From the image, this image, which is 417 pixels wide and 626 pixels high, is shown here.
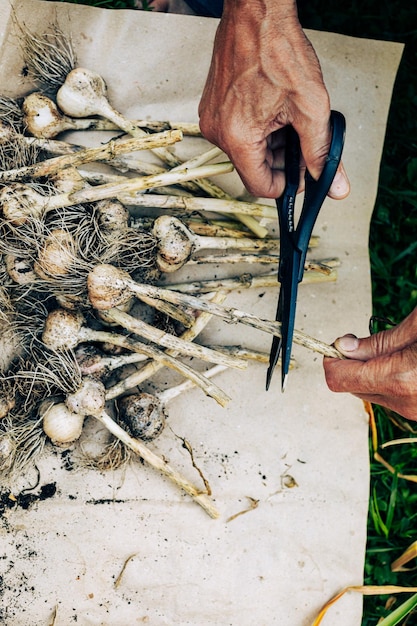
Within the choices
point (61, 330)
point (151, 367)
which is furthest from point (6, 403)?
point (151, 367)

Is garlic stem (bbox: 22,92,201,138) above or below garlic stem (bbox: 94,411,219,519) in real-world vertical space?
above

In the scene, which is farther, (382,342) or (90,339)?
(90,339)

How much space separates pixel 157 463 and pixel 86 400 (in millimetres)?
215

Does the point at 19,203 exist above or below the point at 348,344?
above

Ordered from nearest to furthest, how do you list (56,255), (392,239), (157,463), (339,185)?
1. (339,185)
2. (56,255)
3. (157,463)
4. (392,239)

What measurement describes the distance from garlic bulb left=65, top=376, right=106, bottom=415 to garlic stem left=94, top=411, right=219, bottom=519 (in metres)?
0.02

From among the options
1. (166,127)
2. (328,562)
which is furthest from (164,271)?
(328,562)

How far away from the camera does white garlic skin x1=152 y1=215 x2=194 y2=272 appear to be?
131 cm

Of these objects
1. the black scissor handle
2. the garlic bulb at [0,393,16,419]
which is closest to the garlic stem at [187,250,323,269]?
the black scissor handle

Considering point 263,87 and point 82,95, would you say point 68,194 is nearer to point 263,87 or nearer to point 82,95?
point 82,95

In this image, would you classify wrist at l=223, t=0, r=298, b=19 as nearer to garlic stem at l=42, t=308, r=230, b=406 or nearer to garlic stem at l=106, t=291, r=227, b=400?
garlic stem at l=106, t=291, r=227, b=400

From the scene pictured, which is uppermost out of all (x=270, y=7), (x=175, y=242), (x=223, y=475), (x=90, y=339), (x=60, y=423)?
(x=270, y=7)

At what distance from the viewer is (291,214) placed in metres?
1.23

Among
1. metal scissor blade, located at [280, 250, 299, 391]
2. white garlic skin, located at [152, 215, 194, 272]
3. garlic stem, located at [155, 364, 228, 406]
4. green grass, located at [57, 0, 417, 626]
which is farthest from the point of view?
green grass, located at [57, 0, 417, 626]
